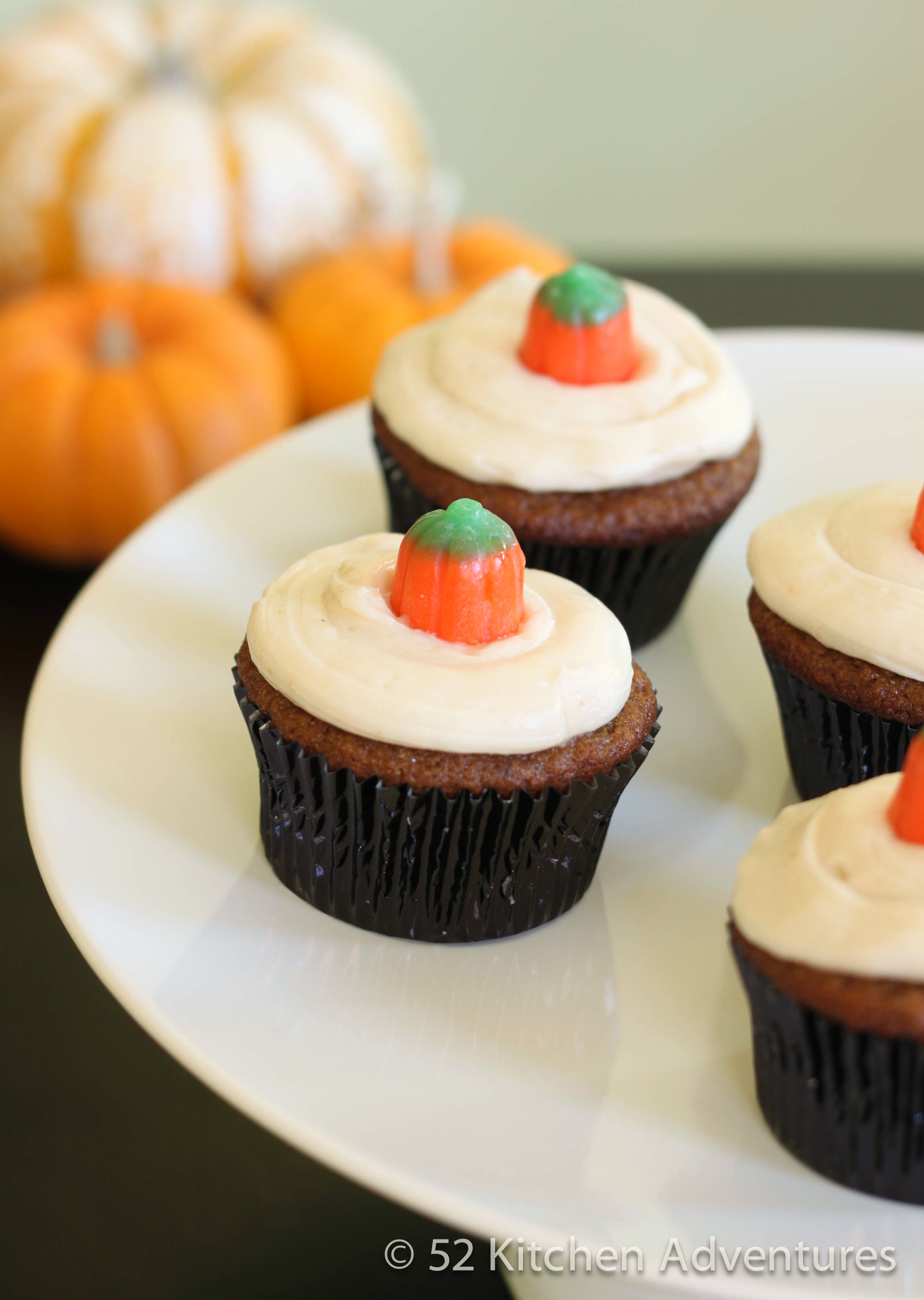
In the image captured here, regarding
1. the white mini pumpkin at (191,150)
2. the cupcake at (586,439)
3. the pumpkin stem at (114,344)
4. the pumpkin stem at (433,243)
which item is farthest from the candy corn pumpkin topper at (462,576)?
the white mini pumpkin at (191,150)

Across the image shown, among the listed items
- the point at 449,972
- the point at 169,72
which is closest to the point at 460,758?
the point at 449,972

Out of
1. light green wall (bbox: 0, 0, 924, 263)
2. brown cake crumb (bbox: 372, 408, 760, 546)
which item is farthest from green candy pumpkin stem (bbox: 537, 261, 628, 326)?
light green wall (bbox: 0, 0, 924, 263)

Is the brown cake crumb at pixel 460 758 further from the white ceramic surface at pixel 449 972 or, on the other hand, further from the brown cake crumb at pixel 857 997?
the brown cake crumb at pixel 857 997

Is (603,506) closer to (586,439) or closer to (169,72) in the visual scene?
(586,439)

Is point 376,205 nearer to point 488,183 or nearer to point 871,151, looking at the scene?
point 488,183

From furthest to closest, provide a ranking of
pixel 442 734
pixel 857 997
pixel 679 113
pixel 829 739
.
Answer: pixel 679 113, pixel 829 739, pixel 442 734, pixel 857 997

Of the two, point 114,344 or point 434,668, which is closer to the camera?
point 434,668

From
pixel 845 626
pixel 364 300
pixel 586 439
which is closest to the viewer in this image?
pixel 845 626

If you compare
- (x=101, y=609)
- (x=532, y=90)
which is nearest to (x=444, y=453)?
(x=101, y=609)

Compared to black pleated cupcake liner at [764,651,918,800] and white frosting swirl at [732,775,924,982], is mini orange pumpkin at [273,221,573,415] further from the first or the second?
white frosting swirl at [732,775,924,982]
